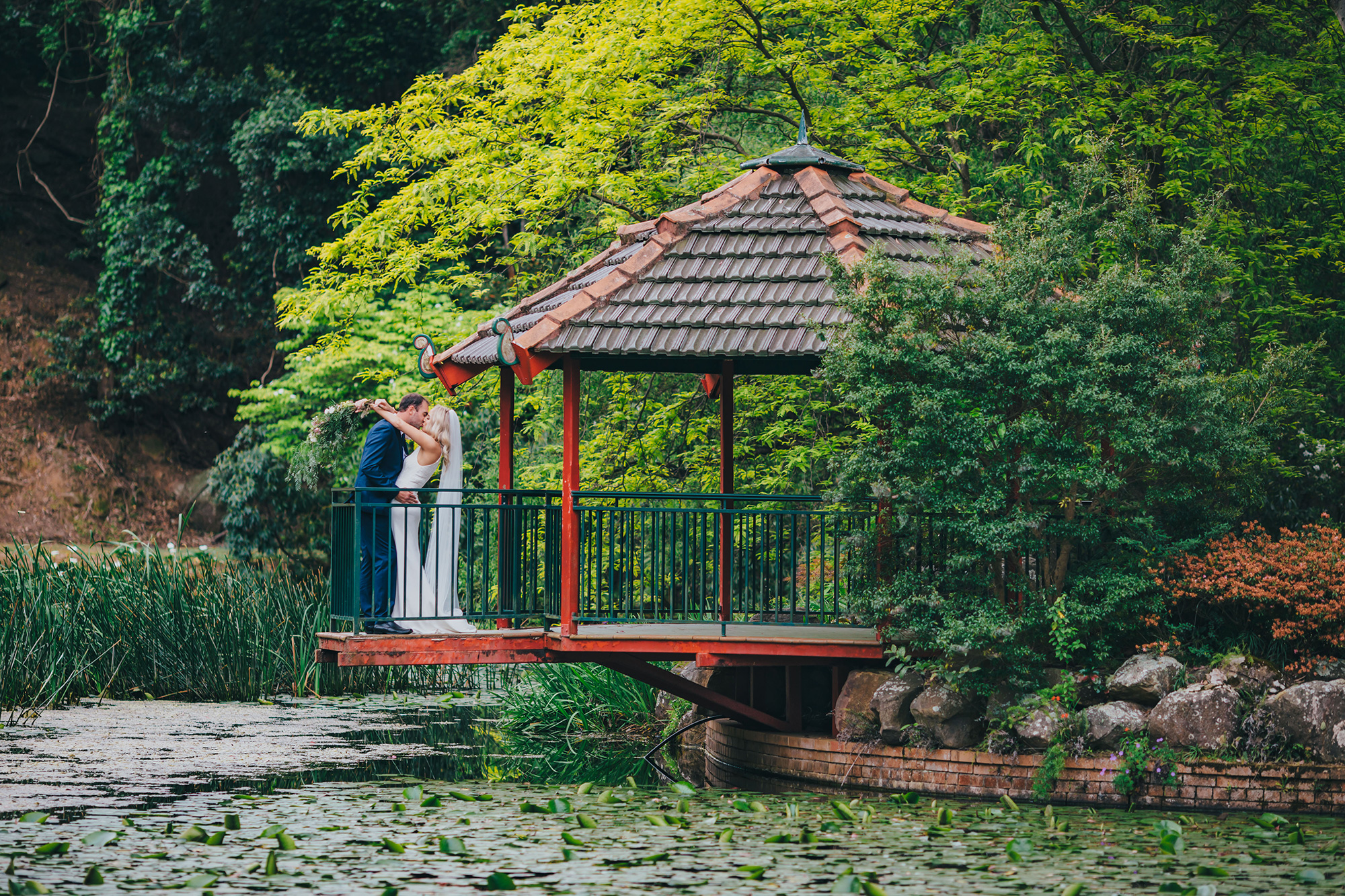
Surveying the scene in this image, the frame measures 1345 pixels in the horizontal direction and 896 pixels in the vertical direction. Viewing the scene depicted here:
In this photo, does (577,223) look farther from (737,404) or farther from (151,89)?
(151,89)

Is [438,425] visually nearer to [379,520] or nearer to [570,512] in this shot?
[379,520]

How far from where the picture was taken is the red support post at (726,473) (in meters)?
12.2

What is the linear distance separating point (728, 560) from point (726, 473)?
76cm

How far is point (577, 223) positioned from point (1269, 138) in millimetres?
8553

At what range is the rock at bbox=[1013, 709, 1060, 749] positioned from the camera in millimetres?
9484

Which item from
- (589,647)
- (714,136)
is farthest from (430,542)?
(714,136)

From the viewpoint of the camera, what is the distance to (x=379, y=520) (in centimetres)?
1070

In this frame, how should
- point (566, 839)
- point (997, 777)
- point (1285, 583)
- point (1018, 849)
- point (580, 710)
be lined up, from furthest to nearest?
point (580, 710) < point (997, 777) < point (1285, 583) < point (566, 839) < point (1018, 849)

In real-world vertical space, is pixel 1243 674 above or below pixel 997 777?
above

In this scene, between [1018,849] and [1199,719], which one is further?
[1199,719]

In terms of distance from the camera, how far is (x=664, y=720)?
13914mm

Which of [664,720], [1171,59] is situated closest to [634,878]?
[664,720]

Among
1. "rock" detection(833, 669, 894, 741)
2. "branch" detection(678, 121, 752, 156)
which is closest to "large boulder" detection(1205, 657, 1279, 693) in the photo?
"rock" detection(833, 669, 894, 741)

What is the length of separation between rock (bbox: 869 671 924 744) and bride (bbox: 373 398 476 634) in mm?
3034
